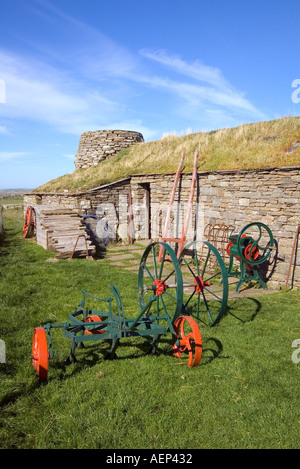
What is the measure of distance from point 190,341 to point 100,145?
1478 centimetres

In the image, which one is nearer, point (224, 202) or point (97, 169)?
point (224, 202)

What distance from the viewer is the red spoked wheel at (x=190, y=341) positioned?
436cm

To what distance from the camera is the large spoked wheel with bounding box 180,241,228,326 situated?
5012 millimetres

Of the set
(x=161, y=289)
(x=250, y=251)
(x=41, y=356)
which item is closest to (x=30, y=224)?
(x=250, y=251)

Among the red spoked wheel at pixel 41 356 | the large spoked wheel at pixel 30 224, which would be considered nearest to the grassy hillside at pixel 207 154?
the large spoked wheel at pixel 30 224

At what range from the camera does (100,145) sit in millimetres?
17797

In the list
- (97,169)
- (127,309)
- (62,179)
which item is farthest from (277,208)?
(62,179)

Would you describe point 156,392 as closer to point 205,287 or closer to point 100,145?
point 205,287

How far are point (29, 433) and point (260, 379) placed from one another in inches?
108

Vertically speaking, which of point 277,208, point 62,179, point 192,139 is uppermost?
point 192,139

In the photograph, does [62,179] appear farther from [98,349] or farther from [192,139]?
[98,349]

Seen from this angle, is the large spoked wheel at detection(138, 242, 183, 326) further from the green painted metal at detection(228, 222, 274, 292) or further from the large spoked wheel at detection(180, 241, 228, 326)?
the green painted metal at detection(228, 222, 274, 292)

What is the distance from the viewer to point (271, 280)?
29.9 feet
